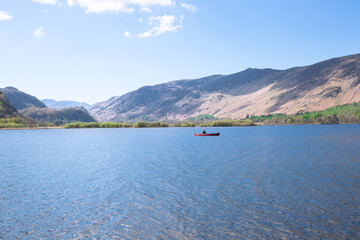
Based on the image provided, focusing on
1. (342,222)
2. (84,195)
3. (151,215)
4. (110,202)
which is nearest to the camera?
(342,222)

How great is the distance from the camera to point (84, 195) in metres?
26.2

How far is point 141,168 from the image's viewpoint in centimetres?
4100

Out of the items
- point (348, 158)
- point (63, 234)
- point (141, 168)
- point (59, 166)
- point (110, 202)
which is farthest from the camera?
point (348, 158)

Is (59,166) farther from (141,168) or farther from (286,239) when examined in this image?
(286,239)

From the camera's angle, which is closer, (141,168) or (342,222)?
(342,222)

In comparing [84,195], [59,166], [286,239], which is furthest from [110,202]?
[59,166]

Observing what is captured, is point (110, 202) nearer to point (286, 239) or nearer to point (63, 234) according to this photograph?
point (63, 234)

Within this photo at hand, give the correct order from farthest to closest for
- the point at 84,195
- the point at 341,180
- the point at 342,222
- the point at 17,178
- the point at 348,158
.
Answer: the point at 348,158
the point at 17,178
the point at 341,180
the point at 84,195
the point at 342,222

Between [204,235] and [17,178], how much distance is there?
2806cm

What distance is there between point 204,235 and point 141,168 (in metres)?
25.3

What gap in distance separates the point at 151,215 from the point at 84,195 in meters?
9.10

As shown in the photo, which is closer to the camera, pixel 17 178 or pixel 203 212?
pixel 203 212

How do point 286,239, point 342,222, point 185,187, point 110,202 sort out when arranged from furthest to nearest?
point 185,187 < point 110,202 < point 342,222 < point 286,239

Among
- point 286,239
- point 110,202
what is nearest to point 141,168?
point 110,202
